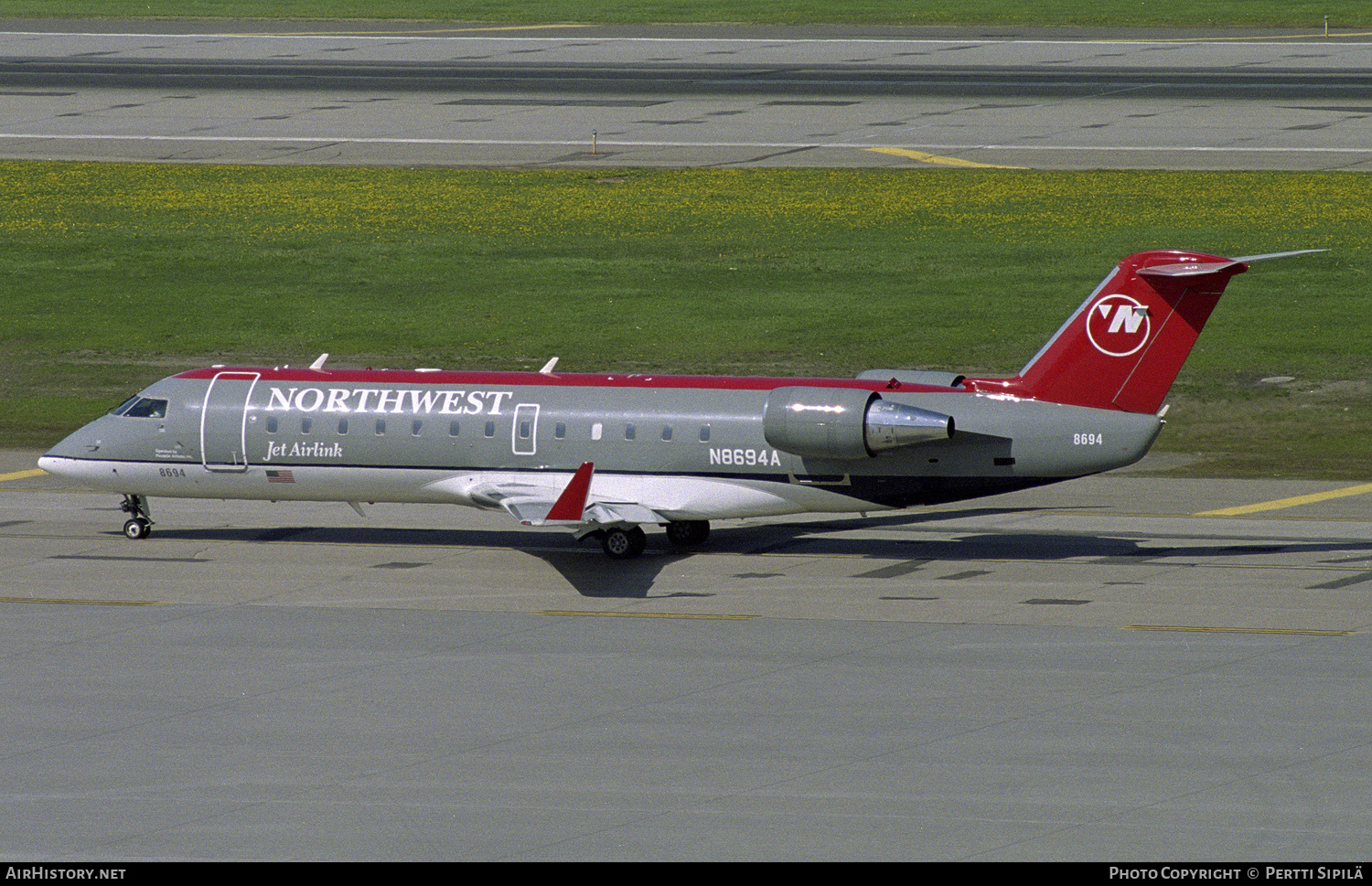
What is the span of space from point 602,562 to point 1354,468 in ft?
62.8

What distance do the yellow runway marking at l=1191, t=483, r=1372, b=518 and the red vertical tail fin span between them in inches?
255

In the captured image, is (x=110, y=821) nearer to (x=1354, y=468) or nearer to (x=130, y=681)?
(x=130, y=681)

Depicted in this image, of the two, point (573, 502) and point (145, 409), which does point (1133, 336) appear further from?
point (145, 409)

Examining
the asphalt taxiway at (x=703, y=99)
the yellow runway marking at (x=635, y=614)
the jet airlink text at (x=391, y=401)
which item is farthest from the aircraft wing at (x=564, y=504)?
the asphalt taxiway at (x=703, y=99)

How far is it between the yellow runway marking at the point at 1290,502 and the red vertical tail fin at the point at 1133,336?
21.2 ft

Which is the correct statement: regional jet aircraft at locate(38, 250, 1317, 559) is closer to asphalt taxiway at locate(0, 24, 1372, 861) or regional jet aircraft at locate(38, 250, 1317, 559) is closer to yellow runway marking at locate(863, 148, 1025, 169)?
asphalt taxiway at locate(0, 24, 1372, 861)

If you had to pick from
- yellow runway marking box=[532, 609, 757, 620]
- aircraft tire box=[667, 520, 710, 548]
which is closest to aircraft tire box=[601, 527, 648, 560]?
aircraft tire box=[667, 520, 710, 548]

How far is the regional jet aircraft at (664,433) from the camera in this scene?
33.1m

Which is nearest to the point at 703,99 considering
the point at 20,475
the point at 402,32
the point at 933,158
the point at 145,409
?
the point at 933,158

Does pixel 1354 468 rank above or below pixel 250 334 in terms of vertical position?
below

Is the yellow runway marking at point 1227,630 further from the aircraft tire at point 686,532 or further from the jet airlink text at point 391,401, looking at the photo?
the jet airlink text at point 391,401

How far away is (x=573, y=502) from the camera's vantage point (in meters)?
32.7

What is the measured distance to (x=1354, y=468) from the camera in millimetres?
43156
